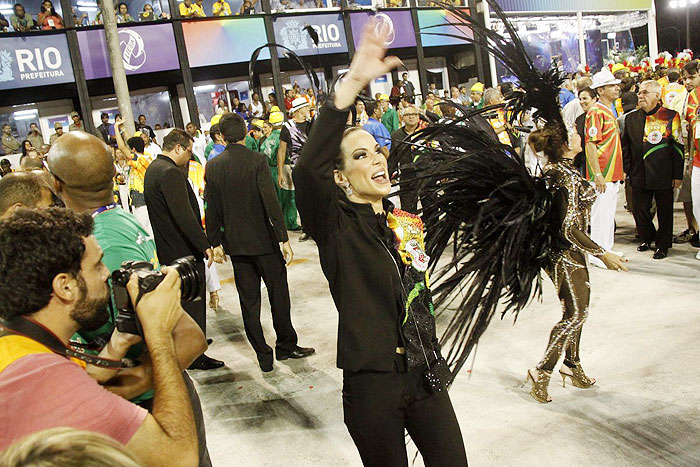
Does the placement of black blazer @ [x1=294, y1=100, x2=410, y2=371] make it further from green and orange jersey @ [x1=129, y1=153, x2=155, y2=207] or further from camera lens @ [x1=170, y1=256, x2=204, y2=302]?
green and orange jersey @ [x1=129, y1=153, x2=155, y2=207]

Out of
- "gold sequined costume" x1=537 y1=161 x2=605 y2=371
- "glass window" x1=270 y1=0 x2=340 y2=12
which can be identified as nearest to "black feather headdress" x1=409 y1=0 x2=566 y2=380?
"gold sequined costume" x1=537 y1=161 x2=605 y2=371

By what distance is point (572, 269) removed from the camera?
369 cm

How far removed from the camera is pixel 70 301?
152cm

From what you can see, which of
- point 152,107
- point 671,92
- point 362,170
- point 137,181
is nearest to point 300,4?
point 152,107

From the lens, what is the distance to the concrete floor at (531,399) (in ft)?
10.6

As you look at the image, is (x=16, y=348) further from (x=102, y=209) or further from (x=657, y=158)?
(x=657, y=158)

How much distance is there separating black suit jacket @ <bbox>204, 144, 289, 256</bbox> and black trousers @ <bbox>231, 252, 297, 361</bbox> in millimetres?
125

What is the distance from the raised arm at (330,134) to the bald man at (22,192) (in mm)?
1391

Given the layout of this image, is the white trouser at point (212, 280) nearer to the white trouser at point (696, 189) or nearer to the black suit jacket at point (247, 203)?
the black suit jacket at point (247, 203)

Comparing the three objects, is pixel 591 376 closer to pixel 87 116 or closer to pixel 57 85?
pixel 87 116

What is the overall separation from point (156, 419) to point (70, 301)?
1.24ft

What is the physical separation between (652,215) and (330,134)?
5.95 m

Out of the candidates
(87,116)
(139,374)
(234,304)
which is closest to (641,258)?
(234,304)

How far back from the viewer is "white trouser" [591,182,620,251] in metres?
6.22
